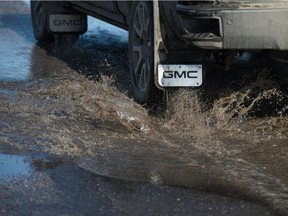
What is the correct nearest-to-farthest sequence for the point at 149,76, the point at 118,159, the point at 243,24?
the point at 118,159, the point at 243,24, the point at 149,76

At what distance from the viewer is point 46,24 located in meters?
10.1

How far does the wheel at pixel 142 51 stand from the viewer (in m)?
5.98

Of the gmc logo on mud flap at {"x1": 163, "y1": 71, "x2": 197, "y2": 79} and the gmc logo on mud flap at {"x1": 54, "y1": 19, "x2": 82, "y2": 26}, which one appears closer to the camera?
the gmc logo on mud flap at {"x1": 163, "y1": 71, "x2": 197, "y2": 79}

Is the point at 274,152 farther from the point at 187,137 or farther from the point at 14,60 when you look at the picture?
the point at 14,60

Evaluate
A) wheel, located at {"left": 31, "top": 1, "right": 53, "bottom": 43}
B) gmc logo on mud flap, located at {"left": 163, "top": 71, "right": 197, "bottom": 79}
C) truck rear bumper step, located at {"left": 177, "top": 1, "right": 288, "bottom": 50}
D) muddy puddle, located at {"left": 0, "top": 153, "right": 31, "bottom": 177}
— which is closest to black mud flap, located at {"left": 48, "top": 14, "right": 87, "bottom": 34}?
wheel, located at {"left": 31, "top": 1, "right": 53, "bottom": 43}

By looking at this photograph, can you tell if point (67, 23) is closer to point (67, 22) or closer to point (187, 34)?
point (67, 22)

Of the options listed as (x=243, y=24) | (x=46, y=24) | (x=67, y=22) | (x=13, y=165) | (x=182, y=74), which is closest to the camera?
(x=13, y=165)

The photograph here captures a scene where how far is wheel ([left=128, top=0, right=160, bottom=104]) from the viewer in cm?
598

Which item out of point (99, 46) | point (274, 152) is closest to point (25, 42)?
point (99, 46)

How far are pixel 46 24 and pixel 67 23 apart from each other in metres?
0.32

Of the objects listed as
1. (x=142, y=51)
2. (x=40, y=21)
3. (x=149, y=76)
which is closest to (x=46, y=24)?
(x=40, y=21)

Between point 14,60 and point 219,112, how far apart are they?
3.94 meters

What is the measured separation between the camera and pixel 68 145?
5.18 m

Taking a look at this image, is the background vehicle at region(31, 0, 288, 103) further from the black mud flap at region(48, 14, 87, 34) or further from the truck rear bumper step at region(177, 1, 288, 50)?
the black mud flap at region(48, 14, 87, 34)
